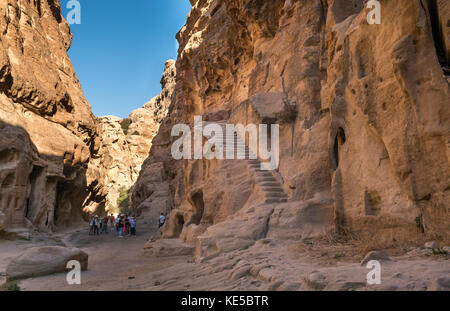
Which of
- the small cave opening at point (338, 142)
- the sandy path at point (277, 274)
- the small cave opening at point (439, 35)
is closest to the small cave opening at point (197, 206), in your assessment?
the sandy path at point (277, 274)

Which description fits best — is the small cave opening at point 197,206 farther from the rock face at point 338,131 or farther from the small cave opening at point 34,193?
the small cave opening at point 34,193

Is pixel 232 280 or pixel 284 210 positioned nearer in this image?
pixel 232 280

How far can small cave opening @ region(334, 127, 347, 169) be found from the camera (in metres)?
8.20

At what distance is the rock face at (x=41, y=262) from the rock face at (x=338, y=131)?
3308mm

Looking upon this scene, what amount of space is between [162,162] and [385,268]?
33.3 meters

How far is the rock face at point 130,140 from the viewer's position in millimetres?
52375

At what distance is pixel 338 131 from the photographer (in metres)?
8.23

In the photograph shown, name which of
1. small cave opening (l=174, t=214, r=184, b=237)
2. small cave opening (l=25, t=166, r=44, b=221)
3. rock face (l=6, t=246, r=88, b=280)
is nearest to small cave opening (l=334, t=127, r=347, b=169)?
rock face (l=6, t=246, r=88, b=280)

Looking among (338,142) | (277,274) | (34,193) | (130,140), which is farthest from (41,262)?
(130,140)
